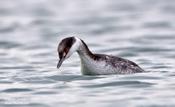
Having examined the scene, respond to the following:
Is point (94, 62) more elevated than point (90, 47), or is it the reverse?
point (90, 47)

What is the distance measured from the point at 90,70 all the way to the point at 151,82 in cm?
145

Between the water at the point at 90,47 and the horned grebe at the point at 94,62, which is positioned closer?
the water at the point at 90,47

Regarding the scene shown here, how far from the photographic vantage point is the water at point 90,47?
1742 centimetres

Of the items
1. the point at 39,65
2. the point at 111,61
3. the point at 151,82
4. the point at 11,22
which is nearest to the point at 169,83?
the point at 151,82

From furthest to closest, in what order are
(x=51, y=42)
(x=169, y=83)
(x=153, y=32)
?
(x=153, y=32) → (x=51, y=42) → (x=169, y=83)

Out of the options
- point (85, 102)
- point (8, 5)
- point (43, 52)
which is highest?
point (8, 5)

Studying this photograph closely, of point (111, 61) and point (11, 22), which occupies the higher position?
point (11, 22)

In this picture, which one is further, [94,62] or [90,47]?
[90,47]

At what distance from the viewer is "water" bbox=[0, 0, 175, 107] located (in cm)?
1742

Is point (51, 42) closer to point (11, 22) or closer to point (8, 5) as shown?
point (11, 22)

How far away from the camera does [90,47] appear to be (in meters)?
27.6

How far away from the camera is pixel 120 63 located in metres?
20.1

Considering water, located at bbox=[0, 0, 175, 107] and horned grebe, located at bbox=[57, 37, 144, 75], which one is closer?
water, located at bbox=[0, 0, 175, 107]

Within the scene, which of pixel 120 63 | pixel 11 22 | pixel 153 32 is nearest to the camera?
pixel 120 63
